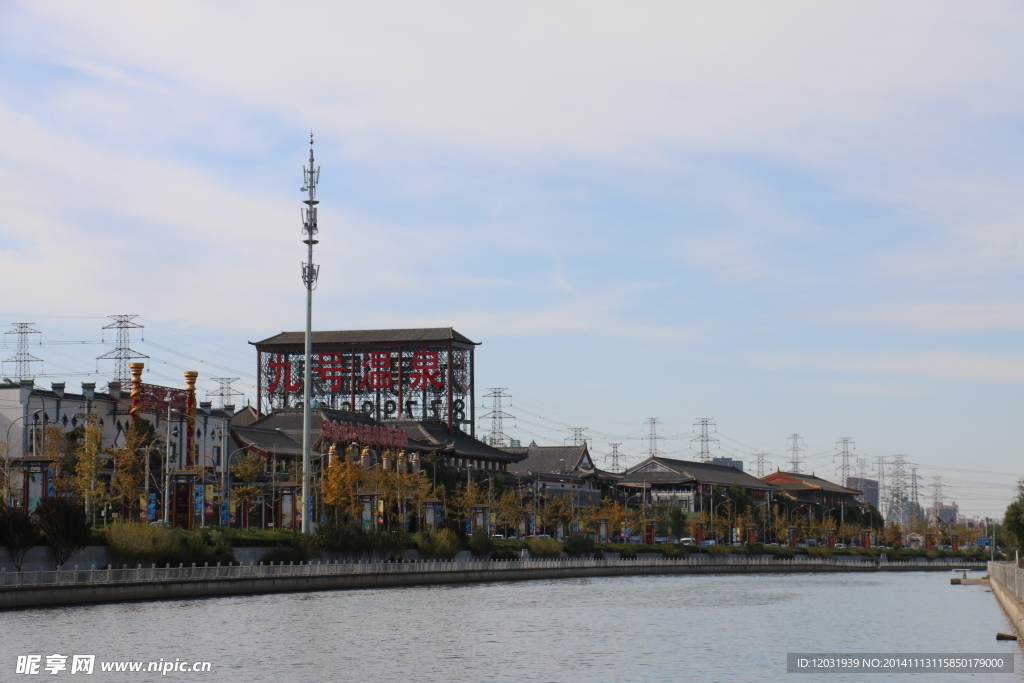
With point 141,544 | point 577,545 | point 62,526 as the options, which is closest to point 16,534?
point 62,526

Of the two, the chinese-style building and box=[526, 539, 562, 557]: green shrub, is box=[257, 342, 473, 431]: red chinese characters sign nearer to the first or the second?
the chinese-style building

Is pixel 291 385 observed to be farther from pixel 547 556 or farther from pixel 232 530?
pixel 232 530

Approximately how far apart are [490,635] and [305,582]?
24.8 metres

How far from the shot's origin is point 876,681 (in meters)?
45.9

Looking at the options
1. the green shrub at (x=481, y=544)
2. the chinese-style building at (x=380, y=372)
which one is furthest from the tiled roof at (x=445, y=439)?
the green shrub at (x=481, y=544)

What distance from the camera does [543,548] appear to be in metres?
127

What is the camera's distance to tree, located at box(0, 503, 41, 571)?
6544 cm

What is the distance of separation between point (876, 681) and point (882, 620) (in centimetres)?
3088

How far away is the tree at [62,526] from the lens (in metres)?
67.9

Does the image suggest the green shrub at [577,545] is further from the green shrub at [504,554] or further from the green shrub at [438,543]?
the green shrub at [438,543]

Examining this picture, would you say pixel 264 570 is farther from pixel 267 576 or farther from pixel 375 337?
pixel 375 337

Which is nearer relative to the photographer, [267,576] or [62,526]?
[62,526]

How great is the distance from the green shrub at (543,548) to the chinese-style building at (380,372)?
168 ft

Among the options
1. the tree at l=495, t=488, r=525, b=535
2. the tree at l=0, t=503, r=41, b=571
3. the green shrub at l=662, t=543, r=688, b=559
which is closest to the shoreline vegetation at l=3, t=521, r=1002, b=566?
the tree at l=0, t=503, r=41, b=571
